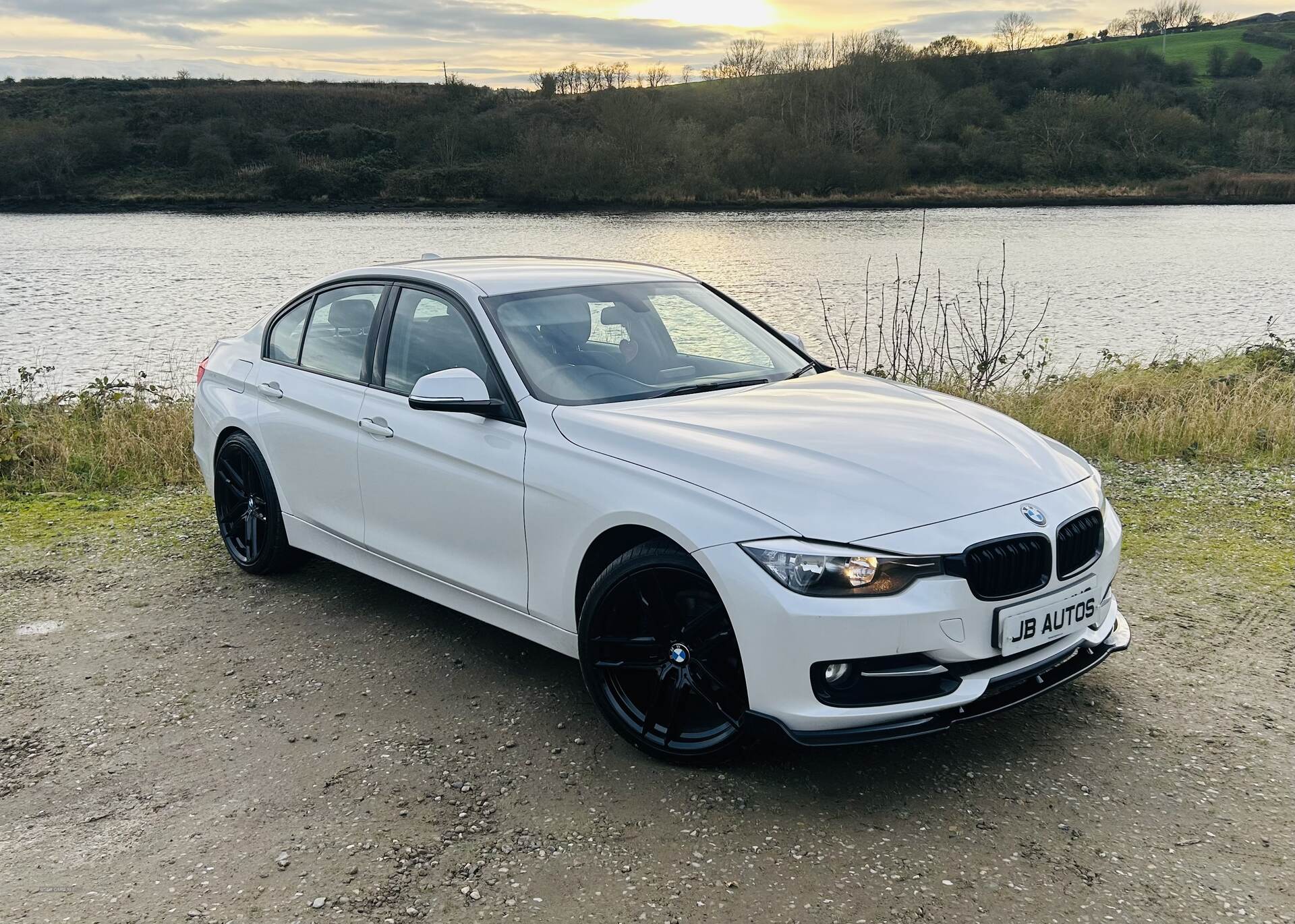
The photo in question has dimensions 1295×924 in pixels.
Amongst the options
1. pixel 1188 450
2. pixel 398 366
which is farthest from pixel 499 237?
pixel 398 366

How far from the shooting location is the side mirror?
13.1 ft

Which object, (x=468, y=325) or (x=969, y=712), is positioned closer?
(x=969, y=712)

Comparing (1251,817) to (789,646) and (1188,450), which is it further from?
(1188,450)

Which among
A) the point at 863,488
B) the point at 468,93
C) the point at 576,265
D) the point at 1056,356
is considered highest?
the point at 468,93

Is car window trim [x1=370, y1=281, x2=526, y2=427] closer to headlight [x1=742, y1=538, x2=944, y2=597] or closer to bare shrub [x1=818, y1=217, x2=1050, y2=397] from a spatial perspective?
headlight [x1=742, y1=538, x2=944, y2=597]

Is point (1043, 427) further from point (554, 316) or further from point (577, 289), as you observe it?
point (554, 316)

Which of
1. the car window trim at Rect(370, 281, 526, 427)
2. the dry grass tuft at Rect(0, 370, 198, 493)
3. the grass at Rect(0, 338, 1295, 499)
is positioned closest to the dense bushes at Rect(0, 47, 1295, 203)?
the grass at Rect(0, 338, 1295, 499)

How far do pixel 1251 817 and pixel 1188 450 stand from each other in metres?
6.35

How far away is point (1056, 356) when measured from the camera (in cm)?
1830

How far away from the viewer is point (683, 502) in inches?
134

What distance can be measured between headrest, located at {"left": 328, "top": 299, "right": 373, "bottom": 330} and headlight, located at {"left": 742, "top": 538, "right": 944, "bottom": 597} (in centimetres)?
261

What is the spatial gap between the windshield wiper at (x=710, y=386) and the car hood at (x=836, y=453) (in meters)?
0.08

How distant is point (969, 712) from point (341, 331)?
11.1 ft

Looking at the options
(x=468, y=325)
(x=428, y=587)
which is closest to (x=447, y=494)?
(x=428, y=587)
